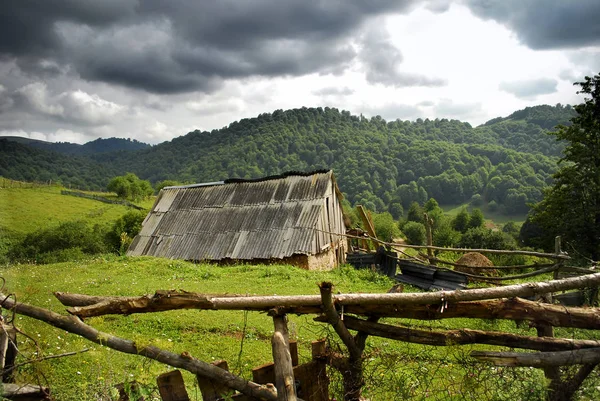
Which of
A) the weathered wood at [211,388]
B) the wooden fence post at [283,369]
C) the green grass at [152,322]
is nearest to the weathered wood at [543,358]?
the wooden fence post at [283,369]

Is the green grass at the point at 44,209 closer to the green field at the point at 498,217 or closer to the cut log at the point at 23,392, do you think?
the cut log at the point at 23,392

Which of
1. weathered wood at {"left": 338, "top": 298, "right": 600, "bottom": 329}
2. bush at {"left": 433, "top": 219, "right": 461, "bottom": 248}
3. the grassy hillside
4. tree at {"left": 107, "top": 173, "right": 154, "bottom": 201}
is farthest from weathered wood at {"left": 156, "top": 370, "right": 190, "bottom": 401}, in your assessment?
tree at {"left": 107, "top": 173, "right": 154, "bottom": 201}

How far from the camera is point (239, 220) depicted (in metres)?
27.4

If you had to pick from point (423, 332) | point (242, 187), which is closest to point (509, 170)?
point (242, 187)

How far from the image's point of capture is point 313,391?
5.10 meters

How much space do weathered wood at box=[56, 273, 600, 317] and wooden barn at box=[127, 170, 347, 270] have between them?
62.6ft

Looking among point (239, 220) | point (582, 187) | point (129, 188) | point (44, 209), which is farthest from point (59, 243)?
point (129, 188)

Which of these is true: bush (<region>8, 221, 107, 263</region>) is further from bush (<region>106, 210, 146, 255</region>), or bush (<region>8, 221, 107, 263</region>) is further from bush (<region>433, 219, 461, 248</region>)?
bush (<region>433, 219, 461, 248</region>)

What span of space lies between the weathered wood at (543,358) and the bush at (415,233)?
65.6m

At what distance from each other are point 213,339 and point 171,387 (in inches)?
A: 264

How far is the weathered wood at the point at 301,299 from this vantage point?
434 cm

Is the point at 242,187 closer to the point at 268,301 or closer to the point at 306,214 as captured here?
the point at 306,214

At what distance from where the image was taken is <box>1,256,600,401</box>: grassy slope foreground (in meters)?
5.05

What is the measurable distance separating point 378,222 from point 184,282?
57.8 meters
